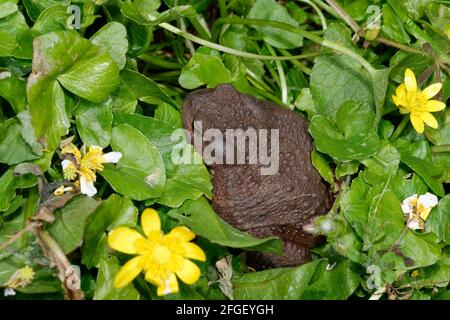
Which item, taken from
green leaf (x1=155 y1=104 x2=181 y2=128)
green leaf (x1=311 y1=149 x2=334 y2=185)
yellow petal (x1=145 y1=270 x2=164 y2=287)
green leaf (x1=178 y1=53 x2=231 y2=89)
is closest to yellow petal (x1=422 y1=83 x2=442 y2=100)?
green leaf (x1=311 y1=149 x2=334 y2=185)

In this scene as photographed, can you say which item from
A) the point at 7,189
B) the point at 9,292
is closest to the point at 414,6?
the point at 7,189

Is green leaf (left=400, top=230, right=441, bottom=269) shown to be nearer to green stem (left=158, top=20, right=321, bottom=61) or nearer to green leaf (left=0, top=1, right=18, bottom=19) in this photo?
green stem (left=158, top=20, right=321, bottom=61)

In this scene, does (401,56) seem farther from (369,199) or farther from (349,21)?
(369,199)

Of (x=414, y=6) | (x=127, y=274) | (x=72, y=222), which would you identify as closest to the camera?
(x=127, y=274)

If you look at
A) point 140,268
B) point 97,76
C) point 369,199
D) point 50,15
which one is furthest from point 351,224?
point 50,15

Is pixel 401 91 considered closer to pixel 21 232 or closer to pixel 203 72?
pixel 203 72

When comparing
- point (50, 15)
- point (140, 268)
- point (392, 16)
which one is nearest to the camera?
point (140, 268)
